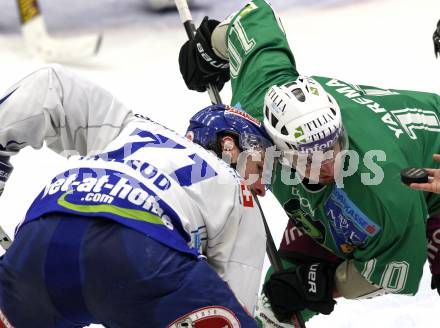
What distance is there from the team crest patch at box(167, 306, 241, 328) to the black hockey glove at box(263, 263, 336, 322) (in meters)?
0.78

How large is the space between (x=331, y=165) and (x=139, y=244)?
0.70m

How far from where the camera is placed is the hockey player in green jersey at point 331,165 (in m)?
2.26

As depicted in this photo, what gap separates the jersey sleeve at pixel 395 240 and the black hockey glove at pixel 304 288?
168 millimetres

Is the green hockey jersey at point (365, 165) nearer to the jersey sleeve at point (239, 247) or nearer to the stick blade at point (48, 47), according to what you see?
the jersey sleeve at point (239, 247)

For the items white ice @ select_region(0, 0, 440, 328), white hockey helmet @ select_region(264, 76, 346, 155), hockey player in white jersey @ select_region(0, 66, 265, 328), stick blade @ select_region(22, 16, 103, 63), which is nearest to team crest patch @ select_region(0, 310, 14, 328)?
hockey player in white jersey @ select_region(0, 66, 265, 328)

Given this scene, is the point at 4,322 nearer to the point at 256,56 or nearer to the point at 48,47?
the point at 256,56

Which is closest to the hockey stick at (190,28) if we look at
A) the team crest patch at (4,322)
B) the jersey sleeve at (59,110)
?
the jersey sleeve at (59,110)

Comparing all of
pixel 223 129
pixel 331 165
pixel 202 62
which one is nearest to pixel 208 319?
pixel 223 129

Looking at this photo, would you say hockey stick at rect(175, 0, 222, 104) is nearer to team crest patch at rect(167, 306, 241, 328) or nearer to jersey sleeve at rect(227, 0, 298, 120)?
jersey sleeve at rect(227, 0, 298, 120)

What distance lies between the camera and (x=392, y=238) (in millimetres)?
2271

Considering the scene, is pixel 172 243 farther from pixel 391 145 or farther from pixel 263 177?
pixel 391 145

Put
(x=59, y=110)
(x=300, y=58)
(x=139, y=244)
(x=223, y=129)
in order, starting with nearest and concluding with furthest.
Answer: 1. (x=139, y=244)
2. (x=59, y=110)
3. (x=223, y=129)
4. (x=300, y=58)

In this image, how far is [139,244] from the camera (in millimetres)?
1738

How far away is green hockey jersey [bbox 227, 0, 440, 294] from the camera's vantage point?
2.26 metres
